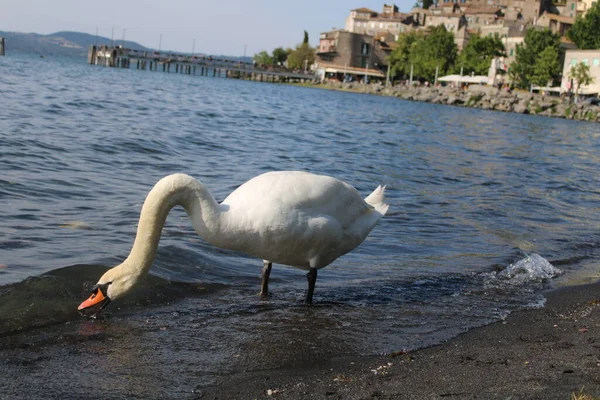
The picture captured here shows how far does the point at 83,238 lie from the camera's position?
26.7 feet

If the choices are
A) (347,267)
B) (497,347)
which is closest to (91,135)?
(347,267)

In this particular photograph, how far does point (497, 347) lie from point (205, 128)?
1897cm

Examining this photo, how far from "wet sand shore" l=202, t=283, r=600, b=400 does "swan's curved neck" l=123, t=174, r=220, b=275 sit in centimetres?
116

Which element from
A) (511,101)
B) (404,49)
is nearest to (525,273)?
(511,101)

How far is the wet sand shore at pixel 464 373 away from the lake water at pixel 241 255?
0.27 meters

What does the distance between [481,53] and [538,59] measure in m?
19.1

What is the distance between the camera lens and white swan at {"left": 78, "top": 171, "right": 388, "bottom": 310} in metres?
5.16

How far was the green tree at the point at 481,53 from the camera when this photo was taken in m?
110

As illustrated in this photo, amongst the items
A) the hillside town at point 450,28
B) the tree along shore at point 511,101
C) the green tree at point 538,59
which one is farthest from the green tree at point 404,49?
the green tree at point 538,59

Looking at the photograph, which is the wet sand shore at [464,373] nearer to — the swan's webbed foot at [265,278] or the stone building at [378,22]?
the swan's webbed foot at [265,278]

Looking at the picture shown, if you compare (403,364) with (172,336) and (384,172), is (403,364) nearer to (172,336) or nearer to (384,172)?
(172,336)

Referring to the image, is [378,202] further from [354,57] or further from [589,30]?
[354,57]

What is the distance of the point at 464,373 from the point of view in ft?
14.5

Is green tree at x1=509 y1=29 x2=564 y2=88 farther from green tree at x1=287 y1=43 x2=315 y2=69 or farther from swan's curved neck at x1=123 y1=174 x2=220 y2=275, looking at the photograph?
swan's curved neck at x1=123 y1=174 x2=220 y2=275
